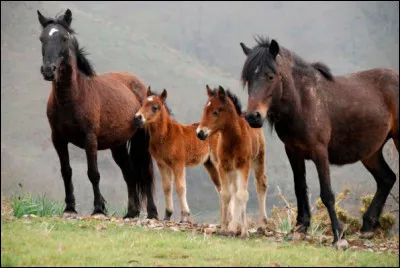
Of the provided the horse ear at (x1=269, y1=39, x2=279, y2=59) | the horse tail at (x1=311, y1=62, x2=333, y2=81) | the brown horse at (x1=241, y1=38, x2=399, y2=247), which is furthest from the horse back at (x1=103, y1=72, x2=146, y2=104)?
the horse ear at (x1=269, y1=39, x2=279, y2=59)

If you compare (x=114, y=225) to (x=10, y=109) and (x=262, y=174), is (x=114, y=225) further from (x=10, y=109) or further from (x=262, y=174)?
(x=10, y=109)

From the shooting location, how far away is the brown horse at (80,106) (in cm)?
1119

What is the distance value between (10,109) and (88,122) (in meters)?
26.2

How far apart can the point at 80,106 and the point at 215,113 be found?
2.57m

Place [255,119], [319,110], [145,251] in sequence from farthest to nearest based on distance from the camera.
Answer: [319,110] < [255,119] < [145,251]

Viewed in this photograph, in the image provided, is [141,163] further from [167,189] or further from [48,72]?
[48,72]

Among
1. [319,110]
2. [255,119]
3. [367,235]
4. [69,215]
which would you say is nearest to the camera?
[255,119]

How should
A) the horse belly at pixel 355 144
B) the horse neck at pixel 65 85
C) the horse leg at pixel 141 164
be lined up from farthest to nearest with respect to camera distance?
the horse leg at pixel 141 164
the horse neck at pixel 65 85
the horse belly at pixel 355 144

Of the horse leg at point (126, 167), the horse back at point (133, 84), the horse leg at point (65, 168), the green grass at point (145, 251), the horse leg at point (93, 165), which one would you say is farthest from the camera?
the horse back at point (133, 84)

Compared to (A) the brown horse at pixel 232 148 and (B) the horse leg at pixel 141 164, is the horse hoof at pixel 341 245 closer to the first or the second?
(A) the brown horse at pixel 232 148

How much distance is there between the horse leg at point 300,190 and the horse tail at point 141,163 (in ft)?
13.3

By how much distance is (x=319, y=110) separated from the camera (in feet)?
32.4

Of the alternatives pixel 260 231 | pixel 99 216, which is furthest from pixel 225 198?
pixel 99 216

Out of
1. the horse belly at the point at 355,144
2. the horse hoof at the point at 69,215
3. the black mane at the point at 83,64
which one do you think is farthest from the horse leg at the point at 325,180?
the black mane at the point at 83,64
